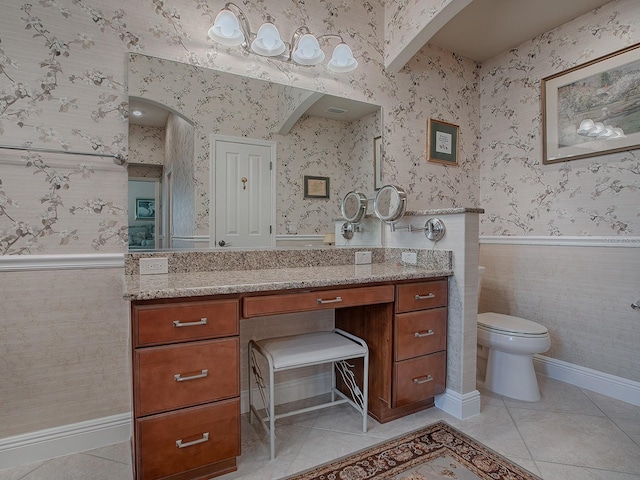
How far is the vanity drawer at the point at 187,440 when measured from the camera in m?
1.22

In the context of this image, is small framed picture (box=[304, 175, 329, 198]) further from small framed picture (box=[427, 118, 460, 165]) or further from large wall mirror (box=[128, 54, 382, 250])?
small framed picture (box=[427, 118, 460, 165])

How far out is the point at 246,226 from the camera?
1889mm

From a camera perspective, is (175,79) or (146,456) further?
(175,79)

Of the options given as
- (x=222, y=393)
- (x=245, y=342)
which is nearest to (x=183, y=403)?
(x=222, y=393)

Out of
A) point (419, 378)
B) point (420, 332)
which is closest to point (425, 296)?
point (420, 332)

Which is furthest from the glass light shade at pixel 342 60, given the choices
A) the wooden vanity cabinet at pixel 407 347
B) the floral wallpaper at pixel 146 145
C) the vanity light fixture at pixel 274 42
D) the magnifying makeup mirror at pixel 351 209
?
the wooden vanity cabinet at pixel 407 347

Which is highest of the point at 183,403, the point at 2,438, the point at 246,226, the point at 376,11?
the point at 376,11

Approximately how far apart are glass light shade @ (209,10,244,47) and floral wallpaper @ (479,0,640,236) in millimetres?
2111

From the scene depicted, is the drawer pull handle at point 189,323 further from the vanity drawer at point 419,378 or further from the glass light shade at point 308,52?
the glass light shade at point 308,52

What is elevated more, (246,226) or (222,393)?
(246,226)

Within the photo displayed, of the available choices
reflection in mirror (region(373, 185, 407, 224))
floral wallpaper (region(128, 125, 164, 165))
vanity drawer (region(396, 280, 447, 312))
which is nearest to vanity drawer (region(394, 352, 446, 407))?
vanity drawer (region(396, 280, 447, 312))

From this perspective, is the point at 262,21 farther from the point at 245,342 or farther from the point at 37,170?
the point at 245,342

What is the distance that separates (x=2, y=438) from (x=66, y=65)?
163 centimetres

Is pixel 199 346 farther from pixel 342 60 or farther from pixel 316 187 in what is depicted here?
pixel 342 60
